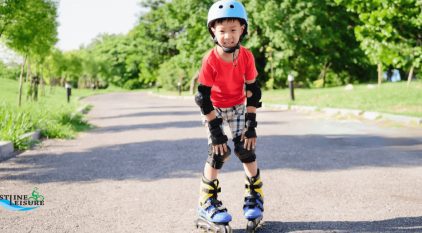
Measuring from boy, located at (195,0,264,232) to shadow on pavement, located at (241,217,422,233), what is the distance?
167 millimetres

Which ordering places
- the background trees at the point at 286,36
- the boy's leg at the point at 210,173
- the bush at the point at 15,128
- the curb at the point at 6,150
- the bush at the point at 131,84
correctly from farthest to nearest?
the bush at the point at 131,84 → the background trees at the point at 286,36 → the bush at the point at 15,128 → the curb at the point at 6,150 → the boy's leg at the point at 210,173

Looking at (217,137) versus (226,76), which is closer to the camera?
(217,137)

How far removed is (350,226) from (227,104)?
1.31 metres

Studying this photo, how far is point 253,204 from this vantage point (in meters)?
3.36

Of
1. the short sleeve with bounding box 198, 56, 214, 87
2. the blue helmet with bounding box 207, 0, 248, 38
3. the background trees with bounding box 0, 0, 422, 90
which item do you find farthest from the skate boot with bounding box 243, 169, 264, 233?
the background trees with bounding box 0, 0, 422, 90

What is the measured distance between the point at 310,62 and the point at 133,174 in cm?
2963

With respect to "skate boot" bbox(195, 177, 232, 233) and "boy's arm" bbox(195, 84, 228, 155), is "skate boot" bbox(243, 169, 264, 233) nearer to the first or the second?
"skate boot" bbox(195, 177, 232, 233)

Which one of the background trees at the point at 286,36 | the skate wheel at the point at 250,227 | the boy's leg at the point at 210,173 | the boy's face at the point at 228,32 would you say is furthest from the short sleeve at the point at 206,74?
the background trees at the point at 286,36

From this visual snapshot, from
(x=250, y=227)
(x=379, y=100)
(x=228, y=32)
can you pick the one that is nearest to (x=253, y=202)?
(x=250, y=227)

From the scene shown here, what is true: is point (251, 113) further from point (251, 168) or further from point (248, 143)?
point (251, 168)

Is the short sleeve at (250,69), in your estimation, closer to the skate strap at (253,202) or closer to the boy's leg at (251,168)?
the boy's leg at (251,168)

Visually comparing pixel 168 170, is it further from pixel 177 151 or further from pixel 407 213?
pixel 407 213

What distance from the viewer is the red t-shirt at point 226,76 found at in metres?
3.30

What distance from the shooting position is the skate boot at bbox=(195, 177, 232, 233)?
3191 millimetres
